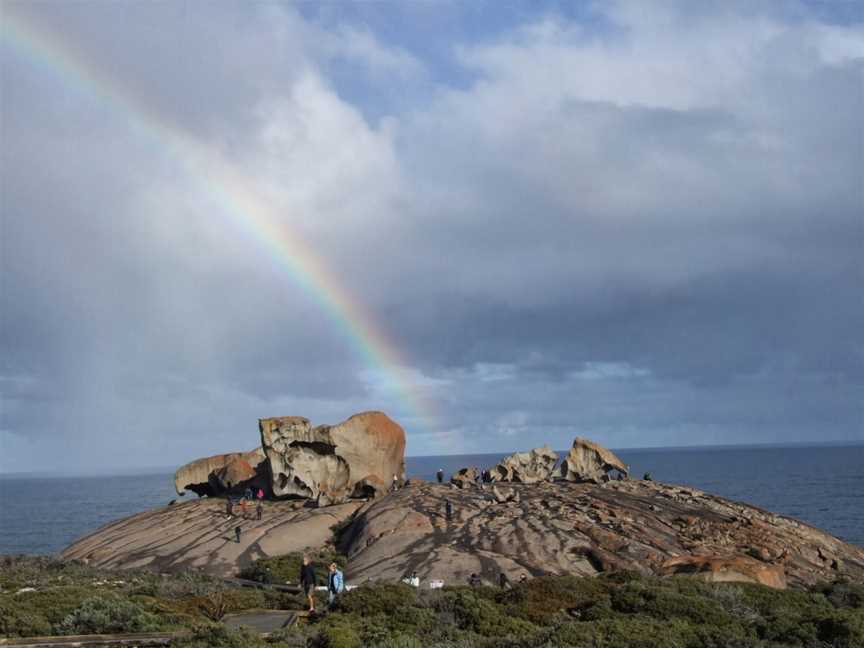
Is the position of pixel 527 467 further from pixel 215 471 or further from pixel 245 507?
pixel 215 471

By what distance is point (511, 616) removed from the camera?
69.4ft

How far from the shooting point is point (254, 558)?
1636 inches

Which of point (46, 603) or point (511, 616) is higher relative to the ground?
point (46, 603)

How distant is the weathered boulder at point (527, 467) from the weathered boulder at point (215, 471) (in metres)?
18.3

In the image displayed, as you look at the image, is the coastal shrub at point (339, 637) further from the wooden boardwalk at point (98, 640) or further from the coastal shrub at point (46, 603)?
the coastal shrub at point (46, 603)

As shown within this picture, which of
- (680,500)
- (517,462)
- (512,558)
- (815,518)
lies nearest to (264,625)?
(512,558)

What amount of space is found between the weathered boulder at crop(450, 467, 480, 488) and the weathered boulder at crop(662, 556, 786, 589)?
23509mm

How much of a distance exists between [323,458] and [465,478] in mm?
11648

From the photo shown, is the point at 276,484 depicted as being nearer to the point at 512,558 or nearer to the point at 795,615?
the point at 512,558

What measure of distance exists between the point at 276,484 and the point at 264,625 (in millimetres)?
32658

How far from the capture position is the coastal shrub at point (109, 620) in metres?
18.9

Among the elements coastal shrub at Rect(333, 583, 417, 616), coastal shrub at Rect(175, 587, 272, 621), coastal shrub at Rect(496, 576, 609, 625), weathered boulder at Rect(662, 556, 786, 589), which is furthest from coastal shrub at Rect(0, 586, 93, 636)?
weathered boulder at Rect(662, 556, 786, 589)

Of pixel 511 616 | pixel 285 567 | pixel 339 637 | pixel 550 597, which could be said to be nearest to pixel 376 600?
pixel 511 616

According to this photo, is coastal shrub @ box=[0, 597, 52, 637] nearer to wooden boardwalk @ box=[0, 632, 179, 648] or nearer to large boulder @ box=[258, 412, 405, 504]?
wooden boardwalk @ box=[0, 632, 179, 648]
